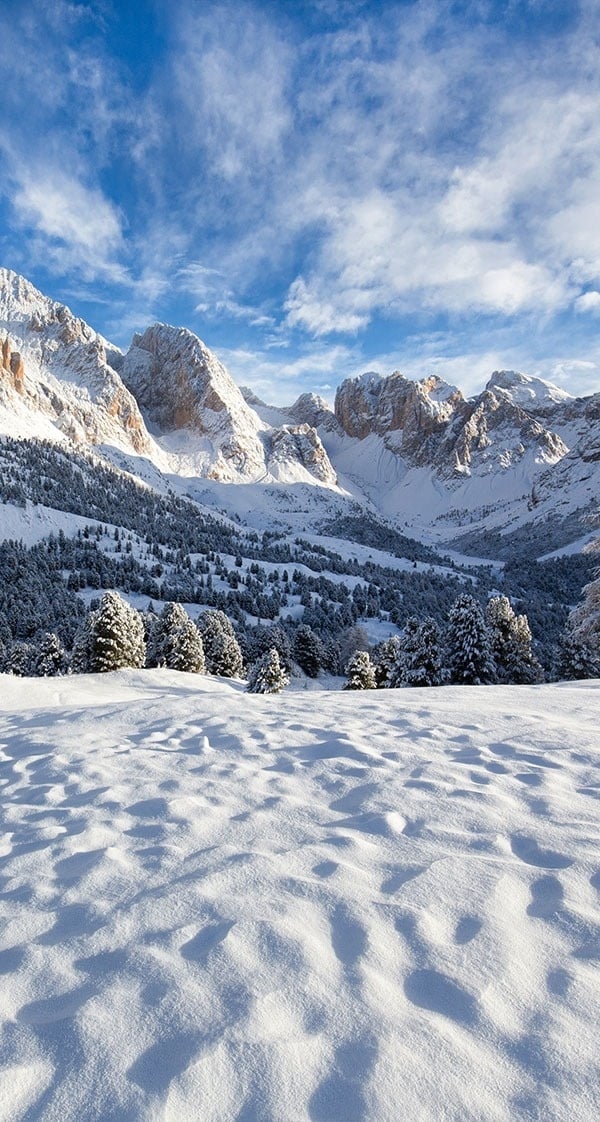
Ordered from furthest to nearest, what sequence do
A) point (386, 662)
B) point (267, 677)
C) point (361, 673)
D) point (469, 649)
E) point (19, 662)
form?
point (19, 662) → point (386, 662) → point (361, 673) → point (267, 677) → point (469, 649)

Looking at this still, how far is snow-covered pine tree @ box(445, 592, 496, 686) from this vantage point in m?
24.8

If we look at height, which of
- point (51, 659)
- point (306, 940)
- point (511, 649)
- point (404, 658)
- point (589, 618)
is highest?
point (589, 618)

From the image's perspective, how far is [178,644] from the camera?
3177cm

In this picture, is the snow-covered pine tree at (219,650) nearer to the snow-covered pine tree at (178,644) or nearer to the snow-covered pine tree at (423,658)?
the snow-covered pine tree at (178,644)

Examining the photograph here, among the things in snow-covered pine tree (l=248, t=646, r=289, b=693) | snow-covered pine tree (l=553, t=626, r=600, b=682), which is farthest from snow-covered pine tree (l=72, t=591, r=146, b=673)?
snow-covered pine tree (l=553, t=626, r=600, b=682)

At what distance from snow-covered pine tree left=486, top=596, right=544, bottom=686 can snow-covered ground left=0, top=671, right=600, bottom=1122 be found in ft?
71.2

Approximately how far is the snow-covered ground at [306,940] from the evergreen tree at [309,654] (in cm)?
5069

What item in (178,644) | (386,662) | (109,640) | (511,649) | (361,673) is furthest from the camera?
(386,662)

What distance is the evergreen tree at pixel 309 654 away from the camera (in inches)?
2216

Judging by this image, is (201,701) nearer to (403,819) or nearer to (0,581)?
(403,819)

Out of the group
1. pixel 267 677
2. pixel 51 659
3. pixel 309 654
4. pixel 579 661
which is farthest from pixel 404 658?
pixel 309 654

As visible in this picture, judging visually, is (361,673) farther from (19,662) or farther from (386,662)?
(19,662)

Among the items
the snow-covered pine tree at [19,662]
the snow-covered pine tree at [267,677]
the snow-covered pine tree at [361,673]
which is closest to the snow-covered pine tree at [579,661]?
the snow-covered pine tree at [361,673]

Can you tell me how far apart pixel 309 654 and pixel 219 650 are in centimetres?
1714
